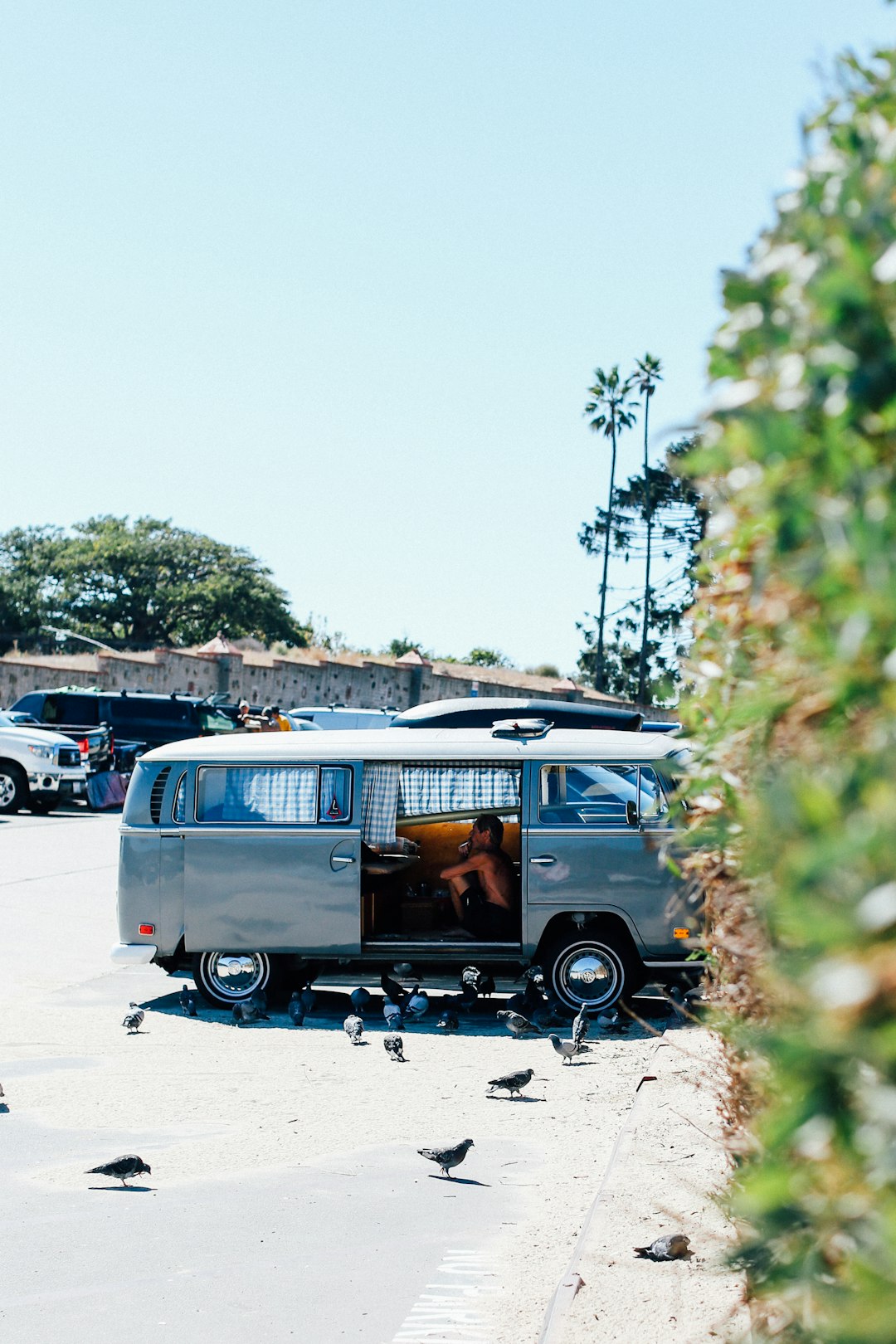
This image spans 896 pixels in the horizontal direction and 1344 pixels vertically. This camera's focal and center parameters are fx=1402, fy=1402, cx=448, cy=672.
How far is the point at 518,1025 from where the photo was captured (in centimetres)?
984

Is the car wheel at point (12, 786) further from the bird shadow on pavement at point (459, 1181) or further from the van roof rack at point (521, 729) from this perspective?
the bird shadow on pavement at point (459, 1181)

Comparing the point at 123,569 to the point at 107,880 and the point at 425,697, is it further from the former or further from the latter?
the point at 107,880

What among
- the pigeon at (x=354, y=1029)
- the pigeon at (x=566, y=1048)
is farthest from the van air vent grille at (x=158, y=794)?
A: the pigeon at (x=566, y=1048)

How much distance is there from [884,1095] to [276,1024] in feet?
30.7

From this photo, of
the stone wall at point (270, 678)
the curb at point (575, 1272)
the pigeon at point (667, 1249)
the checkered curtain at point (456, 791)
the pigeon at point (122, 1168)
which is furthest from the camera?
the stone wall at point (270, 678)

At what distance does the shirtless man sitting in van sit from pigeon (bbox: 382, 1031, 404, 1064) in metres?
1.88

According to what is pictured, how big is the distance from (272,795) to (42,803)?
17565mm

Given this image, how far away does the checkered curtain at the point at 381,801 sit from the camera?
1080 cm

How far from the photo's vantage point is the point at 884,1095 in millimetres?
1417

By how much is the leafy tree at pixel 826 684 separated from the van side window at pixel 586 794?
25.8 ft

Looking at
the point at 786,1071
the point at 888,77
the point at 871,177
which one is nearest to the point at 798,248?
the point at 871,177

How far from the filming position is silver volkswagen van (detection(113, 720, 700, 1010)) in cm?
1030

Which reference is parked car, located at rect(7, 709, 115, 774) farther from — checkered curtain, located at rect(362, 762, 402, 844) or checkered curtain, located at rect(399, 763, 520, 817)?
checkered curtain, located at rect(362, 762, 402, 844)

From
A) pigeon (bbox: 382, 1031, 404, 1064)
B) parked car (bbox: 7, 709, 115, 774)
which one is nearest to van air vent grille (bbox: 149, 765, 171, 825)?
pigeon (bbox: 382, 1031, 404, 1064)
